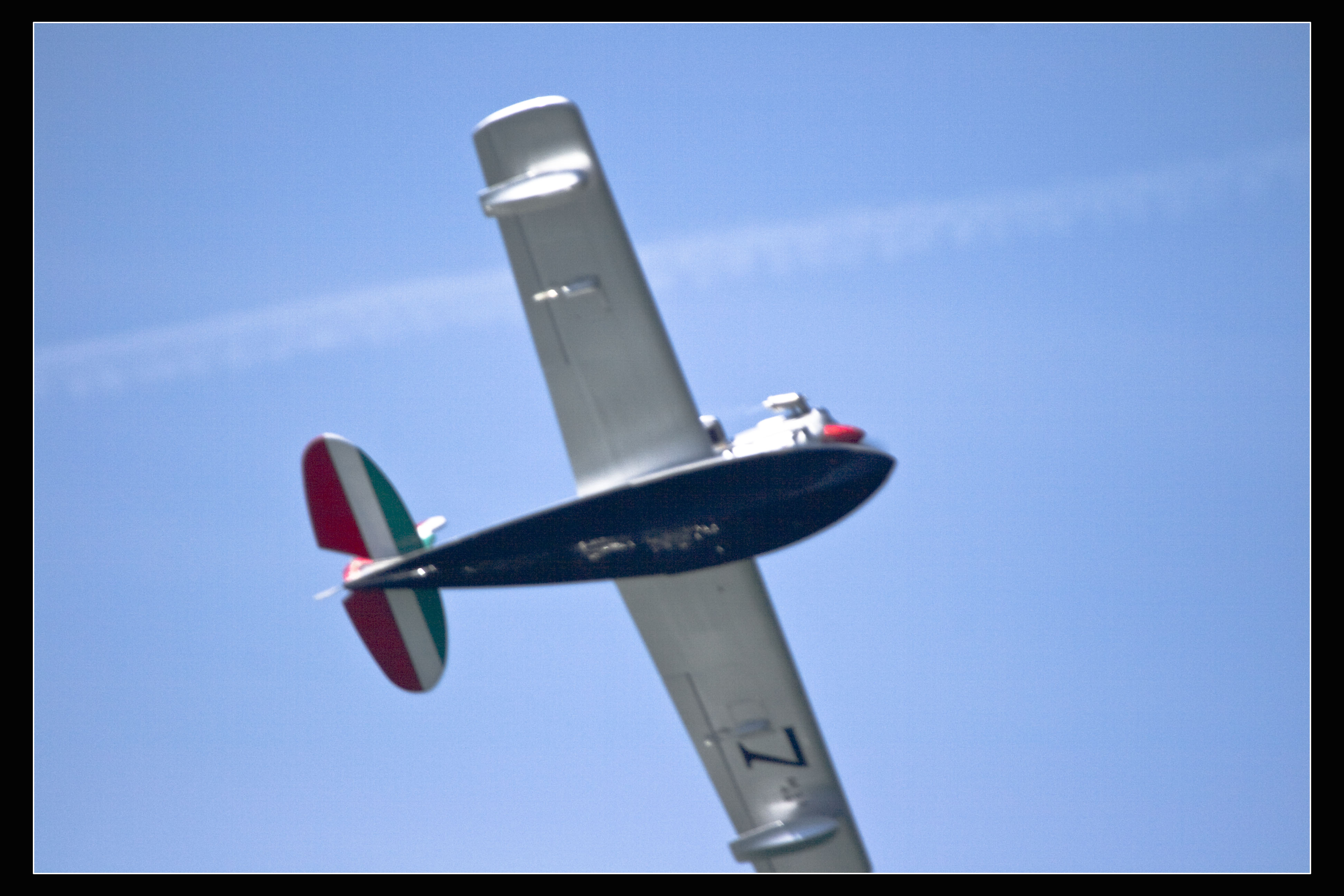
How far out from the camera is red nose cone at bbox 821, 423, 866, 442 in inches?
983

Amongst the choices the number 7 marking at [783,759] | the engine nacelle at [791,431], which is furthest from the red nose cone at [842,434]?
the number 7 marking at [783,759]

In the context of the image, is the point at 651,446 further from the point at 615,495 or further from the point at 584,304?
the point at 584,304

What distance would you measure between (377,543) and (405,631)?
6.57ft

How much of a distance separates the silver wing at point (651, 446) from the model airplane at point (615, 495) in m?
0.03

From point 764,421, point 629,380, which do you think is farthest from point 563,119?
point 764,421

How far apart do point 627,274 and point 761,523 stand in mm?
5062

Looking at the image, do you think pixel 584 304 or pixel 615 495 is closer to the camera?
pixel 615 495

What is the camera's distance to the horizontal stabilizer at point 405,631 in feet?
91.8

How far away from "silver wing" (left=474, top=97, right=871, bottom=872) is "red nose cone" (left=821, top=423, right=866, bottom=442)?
7.02 feet

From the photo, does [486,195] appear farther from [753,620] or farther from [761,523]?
[753,620]

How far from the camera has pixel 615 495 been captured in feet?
81.7

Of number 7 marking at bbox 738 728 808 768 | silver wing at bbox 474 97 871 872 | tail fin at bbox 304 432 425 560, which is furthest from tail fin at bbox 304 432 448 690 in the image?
number 7 marking at bbox 738 728 808 768

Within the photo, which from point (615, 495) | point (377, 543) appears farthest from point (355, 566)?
point (615, 495)

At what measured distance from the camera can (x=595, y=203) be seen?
2475 cm
